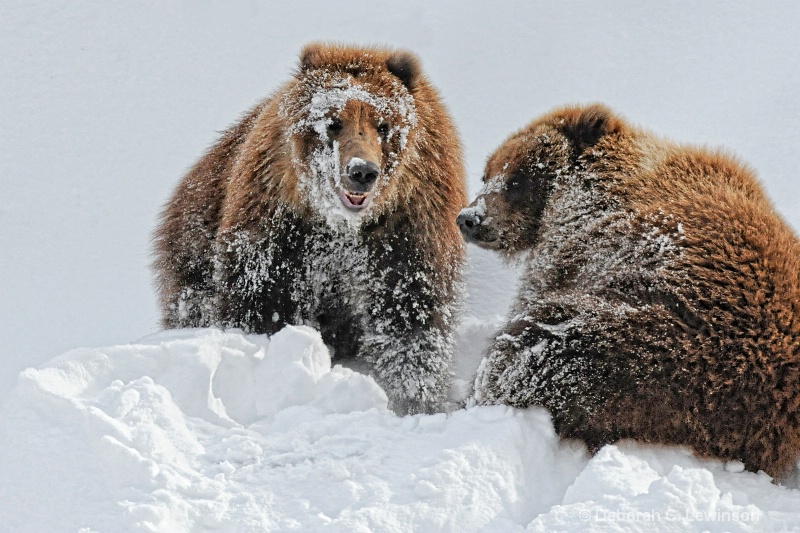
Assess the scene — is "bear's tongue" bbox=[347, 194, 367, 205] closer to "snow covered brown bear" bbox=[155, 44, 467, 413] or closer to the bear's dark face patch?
"snow covered brown bear" bbox=[155, 44, 467, 413]

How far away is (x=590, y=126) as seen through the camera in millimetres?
6039

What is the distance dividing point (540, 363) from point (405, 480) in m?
1.04

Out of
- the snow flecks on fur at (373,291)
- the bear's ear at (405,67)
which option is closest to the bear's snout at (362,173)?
the snow flecks on fur at (373,291)

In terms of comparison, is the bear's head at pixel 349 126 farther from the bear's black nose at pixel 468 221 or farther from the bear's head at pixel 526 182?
the bear's head at pixel 526 182

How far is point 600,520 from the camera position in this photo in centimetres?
391

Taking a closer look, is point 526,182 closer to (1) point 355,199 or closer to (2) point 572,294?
(1) point 355,199

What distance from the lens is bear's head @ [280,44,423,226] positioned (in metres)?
6.16

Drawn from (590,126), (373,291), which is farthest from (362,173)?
(590,126)

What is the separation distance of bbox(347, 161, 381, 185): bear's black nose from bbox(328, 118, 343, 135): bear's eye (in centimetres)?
48

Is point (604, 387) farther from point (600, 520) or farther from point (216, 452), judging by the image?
point (216, 452)

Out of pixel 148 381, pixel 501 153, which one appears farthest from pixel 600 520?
pixel 501 153

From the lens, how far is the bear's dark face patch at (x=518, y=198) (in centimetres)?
619

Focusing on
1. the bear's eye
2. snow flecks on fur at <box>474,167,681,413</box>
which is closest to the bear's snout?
the bear's eye

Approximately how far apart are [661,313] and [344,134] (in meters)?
2.56
